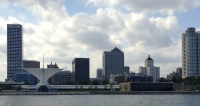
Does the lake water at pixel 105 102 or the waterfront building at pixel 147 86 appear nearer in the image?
the lake water at pixel 105 102

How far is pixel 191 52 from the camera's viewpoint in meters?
184

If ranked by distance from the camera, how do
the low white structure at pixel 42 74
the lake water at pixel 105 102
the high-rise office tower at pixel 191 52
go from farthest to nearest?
the high-rise office tower at pixel 191 52 → the low white structure at pixel 42 74 → the lake water at pixel 105 102

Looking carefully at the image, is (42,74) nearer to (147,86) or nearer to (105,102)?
(147,86)

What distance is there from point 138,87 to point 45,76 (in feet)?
111

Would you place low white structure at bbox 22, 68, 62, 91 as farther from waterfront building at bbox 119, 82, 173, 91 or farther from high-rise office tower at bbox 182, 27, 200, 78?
high-rise office tower at bbox 182, 27, 200, 78

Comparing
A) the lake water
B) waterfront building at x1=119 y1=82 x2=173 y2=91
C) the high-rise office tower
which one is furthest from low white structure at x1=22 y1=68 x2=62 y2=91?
the high-rise office tower

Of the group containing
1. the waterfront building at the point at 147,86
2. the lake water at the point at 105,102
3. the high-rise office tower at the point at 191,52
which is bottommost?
the lake water at the point at 105,102

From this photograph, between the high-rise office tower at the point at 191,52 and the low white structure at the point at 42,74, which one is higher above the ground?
the high-rise office tower at the point at 191,52

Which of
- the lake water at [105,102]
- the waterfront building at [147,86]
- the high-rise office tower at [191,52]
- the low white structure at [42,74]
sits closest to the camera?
the lake water at [105,102]

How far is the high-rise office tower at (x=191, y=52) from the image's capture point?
183 metres

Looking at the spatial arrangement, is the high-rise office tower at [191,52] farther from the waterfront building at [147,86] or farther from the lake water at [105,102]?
the lake water at [105,102]

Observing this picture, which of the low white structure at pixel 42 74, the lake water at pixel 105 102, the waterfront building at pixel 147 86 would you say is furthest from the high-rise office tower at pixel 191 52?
the lake water at pixel 105 102

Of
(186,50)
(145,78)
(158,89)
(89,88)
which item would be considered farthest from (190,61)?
(89,88)

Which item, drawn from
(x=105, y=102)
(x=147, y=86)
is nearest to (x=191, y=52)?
(x=147, y=86)
